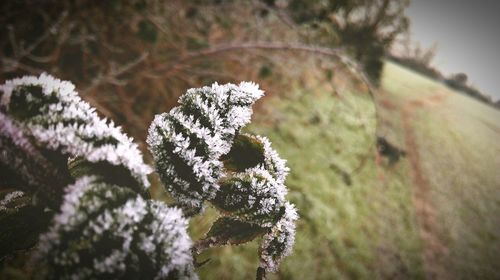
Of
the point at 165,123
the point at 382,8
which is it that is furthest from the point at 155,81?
the point at 382,8

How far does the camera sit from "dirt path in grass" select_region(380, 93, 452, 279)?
11.2 feet

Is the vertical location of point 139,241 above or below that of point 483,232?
above

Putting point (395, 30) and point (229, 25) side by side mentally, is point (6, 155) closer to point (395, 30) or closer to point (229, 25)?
point (229, 25)

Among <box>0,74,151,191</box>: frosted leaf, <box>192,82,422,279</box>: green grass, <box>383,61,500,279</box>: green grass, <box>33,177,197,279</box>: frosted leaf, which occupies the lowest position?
<box>383,61,500,279</box>: green grass

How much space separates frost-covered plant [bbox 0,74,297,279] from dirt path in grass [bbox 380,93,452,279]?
3.37m

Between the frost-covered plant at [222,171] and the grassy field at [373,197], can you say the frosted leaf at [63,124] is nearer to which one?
the frost-covered plant at [222,171]

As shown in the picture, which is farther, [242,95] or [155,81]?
[155,81]

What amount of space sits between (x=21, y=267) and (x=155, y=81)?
149cm

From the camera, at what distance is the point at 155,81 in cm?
262

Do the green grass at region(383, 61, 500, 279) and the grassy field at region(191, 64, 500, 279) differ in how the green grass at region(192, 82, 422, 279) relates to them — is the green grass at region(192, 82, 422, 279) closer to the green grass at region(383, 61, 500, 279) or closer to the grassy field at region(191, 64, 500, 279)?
the grassy field at region(191, 64, 500, 279)

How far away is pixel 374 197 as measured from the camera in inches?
142

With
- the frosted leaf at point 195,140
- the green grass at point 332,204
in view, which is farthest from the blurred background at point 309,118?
the frosted leaf at point 195,140

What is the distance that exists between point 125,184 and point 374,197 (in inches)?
140

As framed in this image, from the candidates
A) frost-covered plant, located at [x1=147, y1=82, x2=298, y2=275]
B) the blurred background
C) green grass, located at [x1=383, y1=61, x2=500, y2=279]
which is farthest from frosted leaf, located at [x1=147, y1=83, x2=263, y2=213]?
green grass, located at [x1=383, y1=61, x2=500, y2=279]
